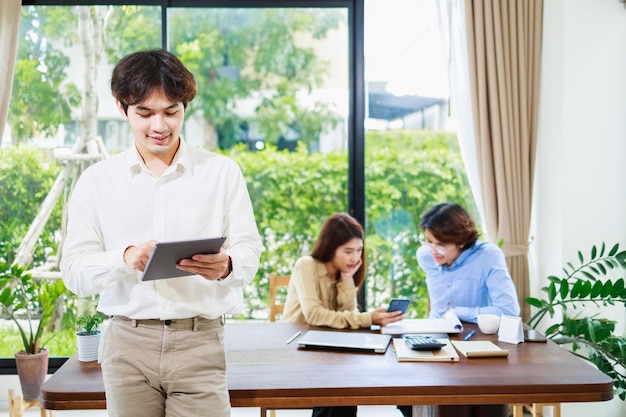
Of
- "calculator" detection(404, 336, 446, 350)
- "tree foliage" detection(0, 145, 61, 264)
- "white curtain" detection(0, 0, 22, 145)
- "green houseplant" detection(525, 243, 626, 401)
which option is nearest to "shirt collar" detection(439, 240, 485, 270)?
"green houseplant" detection(525, 243, 626, 401)

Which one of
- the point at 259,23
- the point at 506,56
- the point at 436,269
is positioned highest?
the point at 259,23

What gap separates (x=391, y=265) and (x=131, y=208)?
252cm

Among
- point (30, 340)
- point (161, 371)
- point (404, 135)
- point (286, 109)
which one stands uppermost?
point (286, 109)

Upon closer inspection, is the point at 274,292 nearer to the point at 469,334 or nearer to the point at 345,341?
the point at 345,341

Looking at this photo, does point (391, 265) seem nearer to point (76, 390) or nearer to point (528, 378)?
point (528, 378)

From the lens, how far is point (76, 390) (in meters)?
1.96

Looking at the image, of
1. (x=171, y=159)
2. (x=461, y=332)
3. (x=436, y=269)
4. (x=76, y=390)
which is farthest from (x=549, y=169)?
(x=76, y=390)

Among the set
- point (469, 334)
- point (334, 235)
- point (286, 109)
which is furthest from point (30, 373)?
point (469, 334)

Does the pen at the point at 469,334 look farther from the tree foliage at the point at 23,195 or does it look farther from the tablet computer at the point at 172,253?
the tree foliage at the point at 23,195

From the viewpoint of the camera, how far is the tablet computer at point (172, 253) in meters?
1.56

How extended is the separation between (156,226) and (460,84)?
8.16 feet

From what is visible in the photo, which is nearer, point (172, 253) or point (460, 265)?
point (172, 253)

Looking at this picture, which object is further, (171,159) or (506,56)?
(506,56)

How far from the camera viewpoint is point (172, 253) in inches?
62.6
